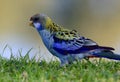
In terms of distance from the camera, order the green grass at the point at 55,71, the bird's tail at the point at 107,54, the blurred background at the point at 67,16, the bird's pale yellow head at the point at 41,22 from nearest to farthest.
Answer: the green grass at the point at 55,71
the bird's tail at the point at 107,54
the bird's pale yellow head at the point at 41,22
the blurred background at the point at 67,16

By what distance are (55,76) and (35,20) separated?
90 cm

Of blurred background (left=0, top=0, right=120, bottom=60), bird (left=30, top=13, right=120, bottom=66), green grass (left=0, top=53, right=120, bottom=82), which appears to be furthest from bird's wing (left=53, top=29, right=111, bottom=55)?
blurred background (left=0, top=0, right=120, bottom=60)

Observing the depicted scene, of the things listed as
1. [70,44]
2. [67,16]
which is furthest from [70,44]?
[67,16]

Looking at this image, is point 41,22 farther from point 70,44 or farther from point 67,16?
point 67,16

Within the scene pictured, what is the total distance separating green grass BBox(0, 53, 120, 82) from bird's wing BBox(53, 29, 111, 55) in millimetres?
137

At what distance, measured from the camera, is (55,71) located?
553cm

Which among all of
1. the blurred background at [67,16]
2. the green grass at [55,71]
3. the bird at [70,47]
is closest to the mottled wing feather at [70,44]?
the bird at [70,47]

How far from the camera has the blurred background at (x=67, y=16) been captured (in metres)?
10.8

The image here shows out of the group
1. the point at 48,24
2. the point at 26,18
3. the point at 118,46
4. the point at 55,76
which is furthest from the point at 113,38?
the point at 55,76

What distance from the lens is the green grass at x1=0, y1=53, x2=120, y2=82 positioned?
517cm

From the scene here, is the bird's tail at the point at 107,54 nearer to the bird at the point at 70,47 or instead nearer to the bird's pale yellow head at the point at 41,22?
the bird at the point at 70,47

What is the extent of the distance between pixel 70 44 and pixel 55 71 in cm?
42

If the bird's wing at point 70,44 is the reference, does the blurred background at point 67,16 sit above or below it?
above

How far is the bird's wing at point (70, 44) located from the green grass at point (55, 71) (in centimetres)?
14
